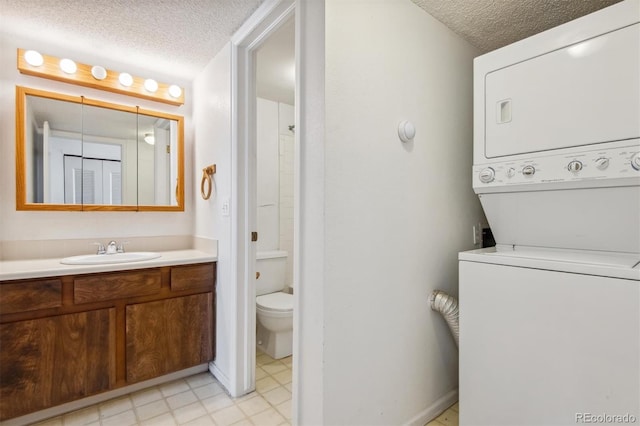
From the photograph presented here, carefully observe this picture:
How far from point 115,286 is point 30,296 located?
361mm

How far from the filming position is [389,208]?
1.46m

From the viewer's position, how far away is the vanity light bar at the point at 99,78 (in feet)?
6.33

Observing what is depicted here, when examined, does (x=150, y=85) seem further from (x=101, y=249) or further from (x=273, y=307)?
(x=273, y=307)

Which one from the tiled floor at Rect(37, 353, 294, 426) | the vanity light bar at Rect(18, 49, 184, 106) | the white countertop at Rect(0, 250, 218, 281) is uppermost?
the vanity light bar at Rect(18, 49, 184, 106)

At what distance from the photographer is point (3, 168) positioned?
1.89 metres

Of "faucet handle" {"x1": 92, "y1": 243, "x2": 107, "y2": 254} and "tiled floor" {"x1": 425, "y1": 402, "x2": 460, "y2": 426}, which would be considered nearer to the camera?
"tiled floor" {"x1": 425, "y1": 402, "x2": 460, "y2": 426}

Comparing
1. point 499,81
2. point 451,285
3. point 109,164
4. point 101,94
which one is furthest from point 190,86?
point 451,285

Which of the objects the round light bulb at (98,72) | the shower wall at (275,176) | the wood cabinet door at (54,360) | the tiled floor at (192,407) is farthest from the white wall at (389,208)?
the round light bulb at (98,72)

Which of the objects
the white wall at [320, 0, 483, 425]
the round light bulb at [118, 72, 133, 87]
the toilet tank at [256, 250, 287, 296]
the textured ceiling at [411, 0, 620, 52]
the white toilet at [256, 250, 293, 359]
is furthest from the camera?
the toilet tank at [256, 250, 287, 296]

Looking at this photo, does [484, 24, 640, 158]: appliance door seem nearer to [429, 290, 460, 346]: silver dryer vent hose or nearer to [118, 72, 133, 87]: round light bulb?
[429, 290, 460, 346]: silver dryer vent hose

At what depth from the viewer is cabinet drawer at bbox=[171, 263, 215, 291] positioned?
2.00m

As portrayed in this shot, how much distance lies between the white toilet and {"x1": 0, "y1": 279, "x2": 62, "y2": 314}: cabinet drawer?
123 centimetres

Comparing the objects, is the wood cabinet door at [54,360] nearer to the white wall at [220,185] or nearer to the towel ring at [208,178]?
the white wall at [220,185]
